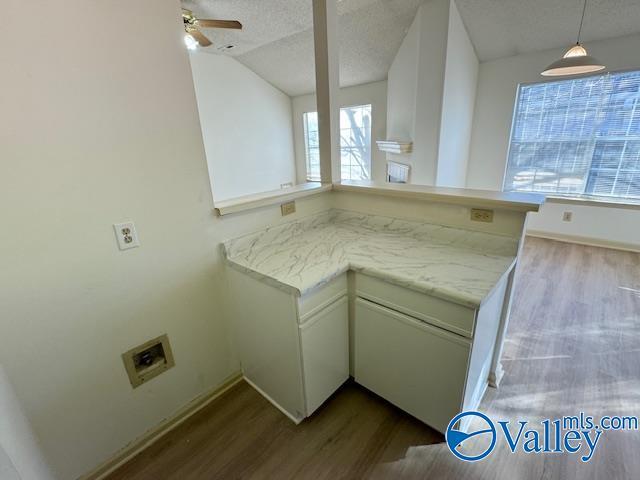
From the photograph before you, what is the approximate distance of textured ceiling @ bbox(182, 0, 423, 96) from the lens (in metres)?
3.16

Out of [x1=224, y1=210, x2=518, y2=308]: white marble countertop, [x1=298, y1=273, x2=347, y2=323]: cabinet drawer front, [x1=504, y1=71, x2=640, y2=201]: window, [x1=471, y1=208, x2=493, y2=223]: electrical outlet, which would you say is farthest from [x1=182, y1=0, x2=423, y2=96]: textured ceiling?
[x1=298, y1=273, x2=347, y2=323]: cabinet drawer front

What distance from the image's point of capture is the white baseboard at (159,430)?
53.4 inches

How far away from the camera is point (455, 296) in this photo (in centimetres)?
113

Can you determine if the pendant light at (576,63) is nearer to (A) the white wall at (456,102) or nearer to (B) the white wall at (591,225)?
(A) the white wall at (456,102)

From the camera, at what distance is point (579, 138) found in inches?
149

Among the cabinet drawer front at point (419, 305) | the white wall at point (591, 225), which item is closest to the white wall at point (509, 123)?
the white wall at point (591, 225)

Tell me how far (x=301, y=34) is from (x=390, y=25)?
1.14 metres

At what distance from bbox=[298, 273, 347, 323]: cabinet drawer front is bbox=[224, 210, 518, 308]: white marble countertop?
0.18 feet

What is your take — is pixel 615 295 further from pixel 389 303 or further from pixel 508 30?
pixel 508 30

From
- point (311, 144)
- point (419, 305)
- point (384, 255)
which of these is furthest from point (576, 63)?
point (311, 144)

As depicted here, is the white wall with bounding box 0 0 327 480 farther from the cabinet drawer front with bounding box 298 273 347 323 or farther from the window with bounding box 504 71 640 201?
the window with bounding box 504 71 640 201

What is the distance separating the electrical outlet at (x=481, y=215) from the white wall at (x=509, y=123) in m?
3.40

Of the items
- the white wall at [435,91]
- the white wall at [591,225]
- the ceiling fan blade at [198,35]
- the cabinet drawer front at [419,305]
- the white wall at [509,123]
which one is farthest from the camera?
the white wall at [591,225]

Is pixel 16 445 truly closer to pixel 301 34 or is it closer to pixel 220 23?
pixel 220 23
